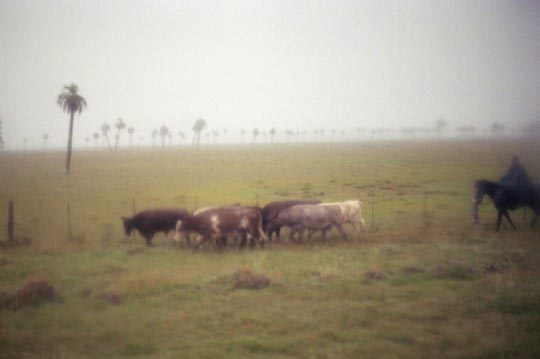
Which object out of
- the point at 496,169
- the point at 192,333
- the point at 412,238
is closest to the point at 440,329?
the point at 192,333

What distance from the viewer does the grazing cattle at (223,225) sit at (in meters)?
13.0

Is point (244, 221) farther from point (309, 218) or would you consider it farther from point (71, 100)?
point (71, 100)

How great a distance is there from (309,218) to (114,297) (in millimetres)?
7804

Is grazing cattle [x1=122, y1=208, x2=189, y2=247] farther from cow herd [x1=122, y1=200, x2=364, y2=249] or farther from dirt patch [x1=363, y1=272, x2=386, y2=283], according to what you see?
dirt patch [x1=363, y1=272, x2=386, y2=283]

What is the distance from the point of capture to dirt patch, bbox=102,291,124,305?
26.9 ft

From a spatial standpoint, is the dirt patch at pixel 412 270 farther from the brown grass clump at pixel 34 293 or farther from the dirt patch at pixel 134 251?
the brown grass clump at pixel 34 293

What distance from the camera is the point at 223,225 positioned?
13.1 metres

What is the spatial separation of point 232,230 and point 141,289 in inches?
189

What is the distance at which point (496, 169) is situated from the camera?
38312 mm

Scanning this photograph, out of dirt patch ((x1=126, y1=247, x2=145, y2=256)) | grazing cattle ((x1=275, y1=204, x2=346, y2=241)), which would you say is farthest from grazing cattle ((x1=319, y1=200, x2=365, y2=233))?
dirt patch ((x1=126, y1=247, x2=145, y2=256))

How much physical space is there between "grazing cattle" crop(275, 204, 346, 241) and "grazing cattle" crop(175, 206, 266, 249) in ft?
4.07

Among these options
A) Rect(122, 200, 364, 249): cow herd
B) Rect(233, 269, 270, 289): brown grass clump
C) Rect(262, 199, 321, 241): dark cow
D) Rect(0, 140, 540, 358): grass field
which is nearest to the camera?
Rect(0, 140, 540, 358): grass field

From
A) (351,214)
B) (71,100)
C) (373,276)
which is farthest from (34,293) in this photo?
(71,100)

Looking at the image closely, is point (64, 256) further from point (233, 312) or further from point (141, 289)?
point (233, 312)
